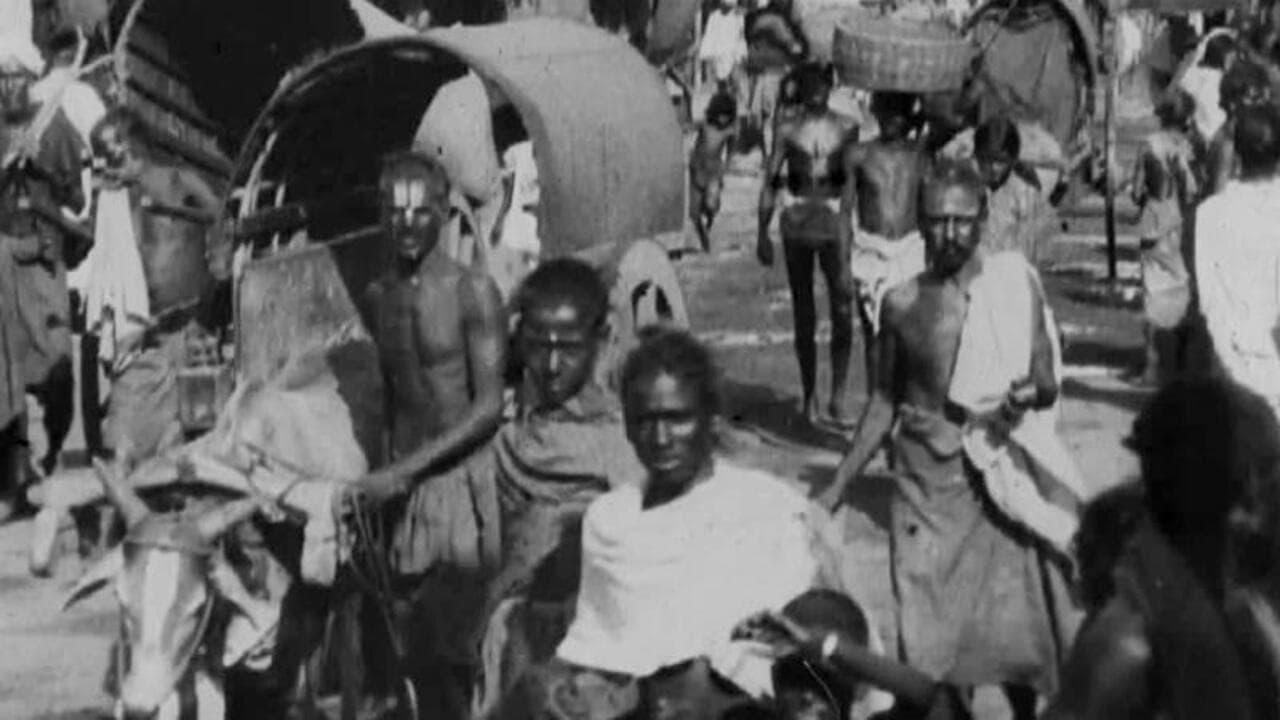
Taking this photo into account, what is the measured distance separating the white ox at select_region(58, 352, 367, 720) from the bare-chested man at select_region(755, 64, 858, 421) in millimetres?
5750

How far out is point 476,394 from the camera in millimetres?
9047

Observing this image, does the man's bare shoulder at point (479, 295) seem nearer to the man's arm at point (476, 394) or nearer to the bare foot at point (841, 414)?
the man's arm at point (476, 394)

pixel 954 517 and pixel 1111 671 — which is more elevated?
pixel 1111 671

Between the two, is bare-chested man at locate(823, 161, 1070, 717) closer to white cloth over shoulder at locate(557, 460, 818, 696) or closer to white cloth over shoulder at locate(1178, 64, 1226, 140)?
white cloth over shoulder at locate(557, 460, 818, 696)

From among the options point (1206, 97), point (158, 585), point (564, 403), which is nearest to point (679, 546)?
point (564, 403)

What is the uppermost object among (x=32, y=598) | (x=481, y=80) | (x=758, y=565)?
(x=481, y=80)

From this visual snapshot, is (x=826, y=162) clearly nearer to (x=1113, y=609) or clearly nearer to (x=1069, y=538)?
(x=1069, y=538)

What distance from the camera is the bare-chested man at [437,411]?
9016 millimetres

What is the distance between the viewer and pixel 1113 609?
16.6 feet

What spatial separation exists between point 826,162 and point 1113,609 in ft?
33.3

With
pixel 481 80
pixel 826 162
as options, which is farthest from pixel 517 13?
pixel 481 80

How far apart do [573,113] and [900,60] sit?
3.39 m

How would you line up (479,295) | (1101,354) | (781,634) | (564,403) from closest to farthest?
(781,634) → (564,403) → (479,295) → (1101,354)

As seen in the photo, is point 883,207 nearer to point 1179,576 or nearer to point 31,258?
point 31,258
